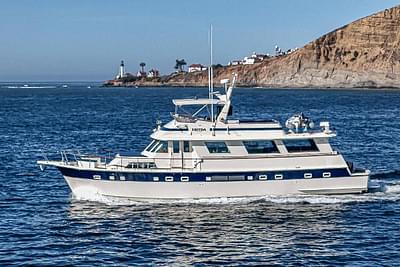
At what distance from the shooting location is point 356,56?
174500 millimetres

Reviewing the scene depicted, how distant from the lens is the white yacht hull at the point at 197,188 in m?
27.9

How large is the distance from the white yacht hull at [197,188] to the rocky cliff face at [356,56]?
14531 centimetres

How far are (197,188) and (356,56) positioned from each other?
153522 mm

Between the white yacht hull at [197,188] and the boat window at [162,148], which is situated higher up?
the boat window at [162,148]

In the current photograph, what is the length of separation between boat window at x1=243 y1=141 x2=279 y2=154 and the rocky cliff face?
145 m

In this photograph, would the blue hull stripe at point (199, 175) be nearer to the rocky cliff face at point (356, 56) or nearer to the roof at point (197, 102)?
the roof at point (197, 102)

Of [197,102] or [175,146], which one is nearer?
[175,146]

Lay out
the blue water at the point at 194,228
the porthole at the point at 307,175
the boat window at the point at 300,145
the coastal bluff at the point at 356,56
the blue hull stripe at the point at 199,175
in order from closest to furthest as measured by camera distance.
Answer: the blue water at the point at 194,228
the blue hull stripe at the point at 199,175
the porthole at the point at 307,175
the boat window at the point at 300,145
the coastal bluff at the point at 356,56

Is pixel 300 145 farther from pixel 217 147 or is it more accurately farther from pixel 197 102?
pixel 197 102

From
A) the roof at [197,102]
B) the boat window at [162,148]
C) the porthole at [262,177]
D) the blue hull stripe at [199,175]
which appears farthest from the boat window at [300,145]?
the boat window at [162,148]

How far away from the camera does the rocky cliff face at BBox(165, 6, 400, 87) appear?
169250 millimetres

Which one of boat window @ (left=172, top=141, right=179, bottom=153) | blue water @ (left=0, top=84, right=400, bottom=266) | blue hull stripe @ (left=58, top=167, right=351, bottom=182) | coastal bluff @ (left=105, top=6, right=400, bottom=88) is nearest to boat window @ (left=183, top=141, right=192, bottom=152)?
boat window @ (left=172, top=141, right=179, bottom=153)

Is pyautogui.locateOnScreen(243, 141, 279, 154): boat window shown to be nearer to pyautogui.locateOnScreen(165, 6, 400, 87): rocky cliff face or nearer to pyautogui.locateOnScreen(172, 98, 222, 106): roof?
pyautogui.locateOnScreen(172, 98, 222, 106): roof

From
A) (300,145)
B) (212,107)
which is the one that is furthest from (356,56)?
(212,107)
